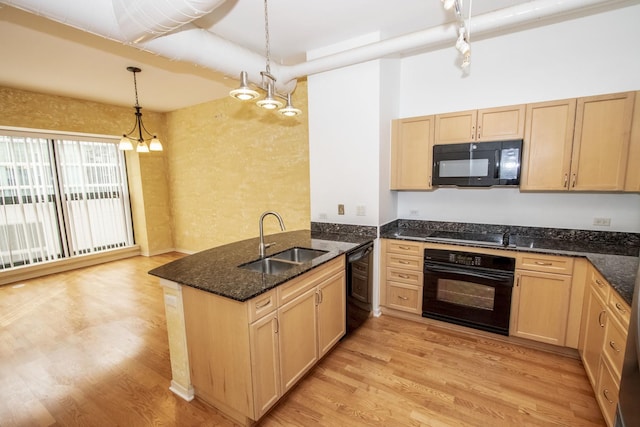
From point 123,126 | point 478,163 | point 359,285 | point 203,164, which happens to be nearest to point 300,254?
point 359,285

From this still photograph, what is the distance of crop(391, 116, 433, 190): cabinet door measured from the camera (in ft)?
9.93

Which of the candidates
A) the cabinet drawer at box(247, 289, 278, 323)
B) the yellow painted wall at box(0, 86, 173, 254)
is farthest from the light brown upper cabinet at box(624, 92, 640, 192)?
the yellow painted wall at box(0, 86, 173, 254)

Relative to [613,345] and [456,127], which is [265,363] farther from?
[456,127]

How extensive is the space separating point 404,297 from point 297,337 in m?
1.49

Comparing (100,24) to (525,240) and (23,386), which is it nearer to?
(23,386)

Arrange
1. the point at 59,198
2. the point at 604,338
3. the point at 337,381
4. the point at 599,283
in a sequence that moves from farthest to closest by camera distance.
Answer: the point at 59,198
the point at 337,381
the point at 599,283
the point at 604,338

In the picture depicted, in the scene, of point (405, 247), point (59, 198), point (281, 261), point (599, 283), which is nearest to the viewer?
point (599, 283)

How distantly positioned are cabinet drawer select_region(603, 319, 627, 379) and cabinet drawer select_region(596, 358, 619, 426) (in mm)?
65

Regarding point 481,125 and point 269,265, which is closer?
point 269,265

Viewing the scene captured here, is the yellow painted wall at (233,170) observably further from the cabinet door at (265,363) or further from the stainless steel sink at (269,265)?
the cabinet door at (265,363)

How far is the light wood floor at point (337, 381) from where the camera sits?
1.85 m

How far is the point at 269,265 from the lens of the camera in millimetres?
2336

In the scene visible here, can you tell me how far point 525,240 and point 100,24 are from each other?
12.6ft

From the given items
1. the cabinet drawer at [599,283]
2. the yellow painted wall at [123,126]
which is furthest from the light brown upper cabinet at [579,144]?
the yellow painted wall at [123,126]
